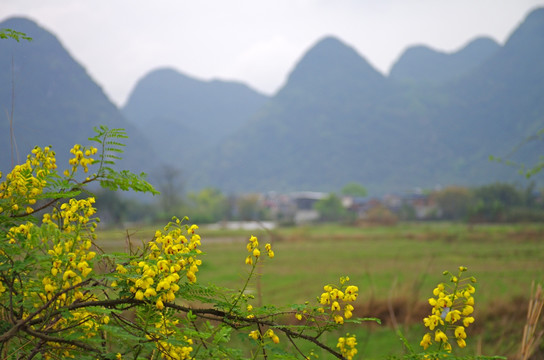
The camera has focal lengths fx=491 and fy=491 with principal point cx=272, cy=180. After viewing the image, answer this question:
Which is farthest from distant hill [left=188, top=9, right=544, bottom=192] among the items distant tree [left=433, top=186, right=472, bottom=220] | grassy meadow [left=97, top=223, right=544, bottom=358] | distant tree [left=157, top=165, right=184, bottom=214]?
grassy meadow [left=97, top=223, right=544, bottom=358]

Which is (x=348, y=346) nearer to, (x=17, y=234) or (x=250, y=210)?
(x=17, y=234)

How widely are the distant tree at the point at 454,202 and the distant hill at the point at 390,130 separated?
6254 centimetres

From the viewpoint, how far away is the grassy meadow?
9.97 meters

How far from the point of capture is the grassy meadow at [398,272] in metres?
9.97

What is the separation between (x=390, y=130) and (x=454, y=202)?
3962 inches

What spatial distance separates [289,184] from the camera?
154500 mm

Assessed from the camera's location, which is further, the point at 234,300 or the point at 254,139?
the point at 254,139

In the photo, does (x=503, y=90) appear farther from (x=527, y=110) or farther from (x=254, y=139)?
(x=254, y=139)

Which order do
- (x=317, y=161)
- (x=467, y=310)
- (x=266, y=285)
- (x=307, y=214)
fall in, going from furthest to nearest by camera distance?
1. (x=317, y=161)
2. (x=307, y=214)
3. (x=266, y=285)
4. (x=467, y=310)

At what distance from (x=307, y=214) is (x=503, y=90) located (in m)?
97.2

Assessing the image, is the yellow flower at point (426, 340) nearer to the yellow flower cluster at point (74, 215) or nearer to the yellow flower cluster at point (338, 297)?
the yellow flower cluster at point (338, 297)

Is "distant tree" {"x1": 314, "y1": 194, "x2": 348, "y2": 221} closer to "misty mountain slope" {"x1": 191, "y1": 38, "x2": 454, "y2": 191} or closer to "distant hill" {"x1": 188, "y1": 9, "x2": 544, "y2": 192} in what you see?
"distant hill" {"x1": 188, "y1": 9, "x2": 544, "y2": 192}

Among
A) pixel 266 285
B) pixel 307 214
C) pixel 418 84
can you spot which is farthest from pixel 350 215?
pixel 418 84

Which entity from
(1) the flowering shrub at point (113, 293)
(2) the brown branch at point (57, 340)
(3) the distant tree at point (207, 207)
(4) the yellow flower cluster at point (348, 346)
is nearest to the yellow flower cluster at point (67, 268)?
(1) the flowering shrub at point (113, 293)
